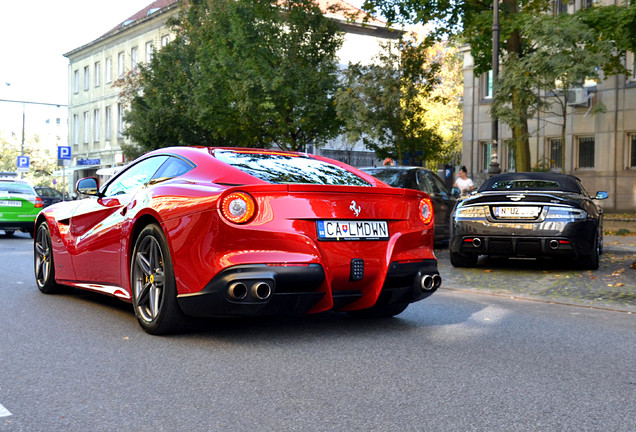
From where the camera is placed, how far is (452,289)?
9406 mm

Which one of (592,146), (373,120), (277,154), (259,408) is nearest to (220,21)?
(373,120)

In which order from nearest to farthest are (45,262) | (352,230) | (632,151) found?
(352,230) < (45,262) < (632,151)

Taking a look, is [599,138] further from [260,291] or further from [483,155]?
[260,291]

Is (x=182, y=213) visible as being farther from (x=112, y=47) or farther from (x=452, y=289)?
(x=112, y=47)

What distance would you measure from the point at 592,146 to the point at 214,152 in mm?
27135

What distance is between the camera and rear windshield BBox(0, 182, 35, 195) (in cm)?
1979

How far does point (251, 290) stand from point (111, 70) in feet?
191

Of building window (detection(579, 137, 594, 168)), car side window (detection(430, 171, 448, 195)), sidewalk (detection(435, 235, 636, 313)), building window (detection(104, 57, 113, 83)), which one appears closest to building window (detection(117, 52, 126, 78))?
building window (detection(104, 57, 113, 83))

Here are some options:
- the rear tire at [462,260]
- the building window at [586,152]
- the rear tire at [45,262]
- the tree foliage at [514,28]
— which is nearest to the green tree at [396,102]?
the tree foliage at [514,28]

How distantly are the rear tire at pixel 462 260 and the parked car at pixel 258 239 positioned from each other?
5.03m

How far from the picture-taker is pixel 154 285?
5781 mm

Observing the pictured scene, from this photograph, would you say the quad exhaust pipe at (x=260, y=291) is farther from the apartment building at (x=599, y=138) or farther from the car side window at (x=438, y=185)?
the apartment building at (x=599, y=138)

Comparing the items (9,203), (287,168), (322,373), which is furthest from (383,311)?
(9,203)

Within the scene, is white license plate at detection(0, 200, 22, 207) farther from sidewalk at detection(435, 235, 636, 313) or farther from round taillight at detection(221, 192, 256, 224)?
round taillight at detection(221, 192, 256, 224)
